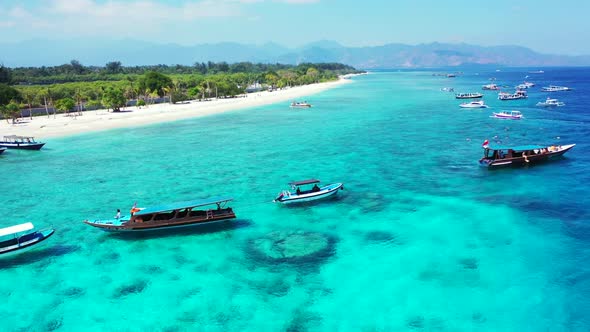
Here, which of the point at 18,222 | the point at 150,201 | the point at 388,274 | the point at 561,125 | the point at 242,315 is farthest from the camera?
the point at 561,125

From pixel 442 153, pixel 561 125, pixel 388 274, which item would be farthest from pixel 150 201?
pixel 561 125

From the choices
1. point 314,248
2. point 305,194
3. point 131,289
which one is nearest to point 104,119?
point 305,194

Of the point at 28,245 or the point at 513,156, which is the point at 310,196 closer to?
the point at 28,245

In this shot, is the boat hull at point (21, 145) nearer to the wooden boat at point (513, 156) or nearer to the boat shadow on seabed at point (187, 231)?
the boat shadow on seabed at point (187, 231)

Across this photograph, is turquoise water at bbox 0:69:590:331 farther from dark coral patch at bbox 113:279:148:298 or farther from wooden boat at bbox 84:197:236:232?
wooden boat at bbox 84:197:236:232

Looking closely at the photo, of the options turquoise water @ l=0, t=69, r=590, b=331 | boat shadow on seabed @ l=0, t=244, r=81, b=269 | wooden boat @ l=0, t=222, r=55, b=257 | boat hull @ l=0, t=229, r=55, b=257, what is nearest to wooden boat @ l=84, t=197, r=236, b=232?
turquoise water @ l=0, t=69, r=590, b=331

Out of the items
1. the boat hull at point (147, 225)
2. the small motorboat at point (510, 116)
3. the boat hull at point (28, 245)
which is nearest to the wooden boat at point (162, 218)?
the boat hull at point (147, 225)

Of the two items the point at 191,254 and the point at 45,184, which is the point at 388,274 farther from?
the point at 45,184
